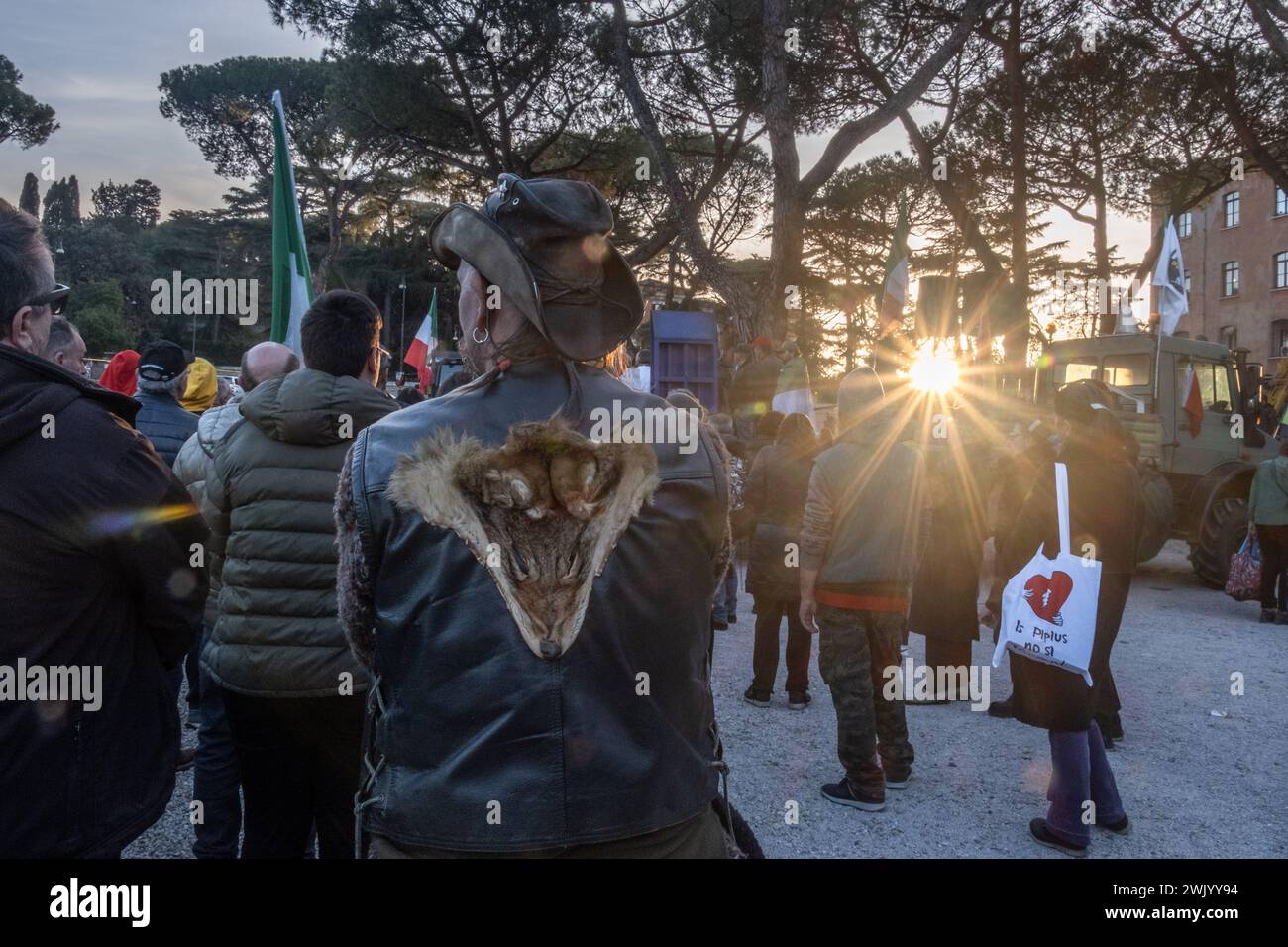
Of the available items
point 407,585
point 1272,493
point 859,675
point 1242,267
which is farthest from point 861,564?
point 1242,267

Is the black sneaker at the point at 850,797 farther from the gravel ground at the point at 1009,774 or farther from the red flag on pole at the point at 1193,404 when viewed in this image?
the red flag on pole at the point at 1193,404

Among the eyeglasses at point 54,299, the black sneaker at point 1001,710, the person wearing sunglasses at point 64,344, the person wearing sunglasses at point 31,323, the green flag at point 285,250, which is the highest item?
the green flag at point 285,250

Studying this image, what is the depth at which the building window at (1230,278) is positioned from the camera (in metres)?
37.5

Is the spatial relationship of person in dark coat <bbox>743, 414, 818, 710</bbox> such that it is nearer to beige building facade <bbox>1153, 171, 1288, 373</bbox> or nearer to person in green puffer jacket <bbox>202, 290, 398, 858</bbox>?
person in green puffer jacket <bbox>202, 290, 398, 858</bbox>

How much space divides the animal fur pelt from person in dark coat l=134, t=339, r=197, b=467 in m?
3.93

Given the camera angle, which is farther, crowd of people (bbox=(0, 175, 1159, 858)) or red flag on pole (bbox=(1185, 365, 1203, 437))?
red flag on pole (bbox=(1185, 365, 1203, 437))

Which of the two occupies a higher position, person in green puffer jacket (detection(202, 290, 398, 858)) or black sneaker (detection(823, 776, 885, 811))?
person in green puffer jacket (detection(202, 290, 398, 858))

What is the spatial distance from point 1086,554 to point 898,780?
1573mm

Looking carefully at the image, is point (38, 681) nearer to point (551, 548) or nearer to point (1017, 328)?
point (551, 548)

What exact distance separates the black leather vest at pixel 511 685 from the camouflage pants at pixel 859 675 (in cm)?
289

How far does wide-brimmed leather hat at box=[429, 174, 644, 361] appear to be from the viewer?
1537mm

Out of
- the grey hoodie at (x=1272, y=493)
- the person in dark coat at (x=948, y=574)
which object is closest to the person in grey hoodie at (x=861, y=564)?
the person in dark coat at (x=948, y=574)

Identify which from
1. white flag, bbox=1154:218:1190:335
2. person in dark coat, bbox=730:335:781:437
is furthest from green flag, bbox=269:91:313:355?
white flag, bbox=1154:218:1190:335

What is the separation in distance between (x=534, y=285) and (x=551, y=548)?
1.44ft
